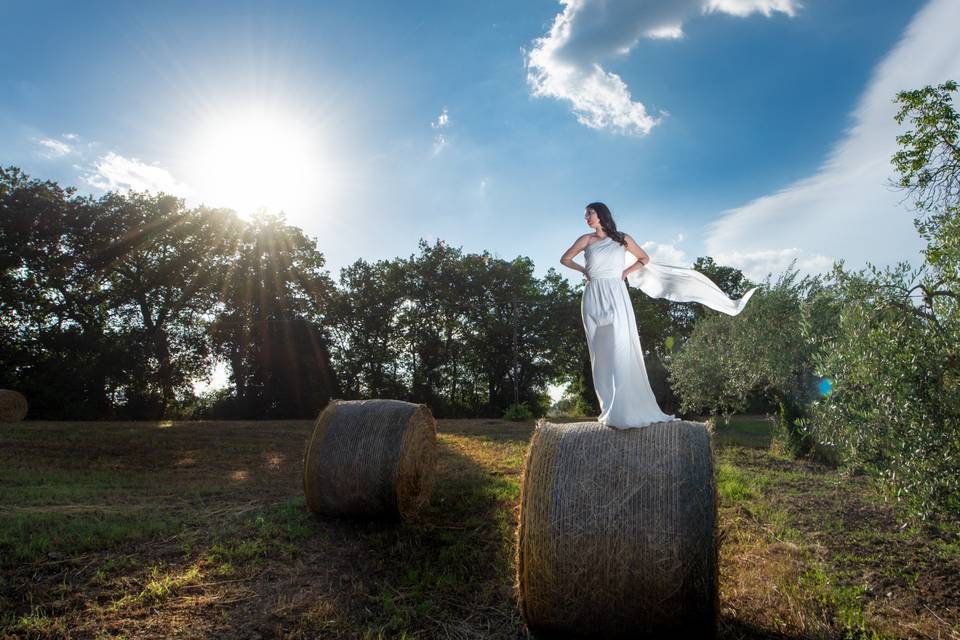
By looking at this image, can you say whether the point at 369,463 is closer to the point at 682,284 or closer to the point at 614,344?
the point at 614,344

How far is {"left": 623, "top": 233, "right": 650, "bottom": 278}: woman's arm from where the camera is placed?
5.87 meters

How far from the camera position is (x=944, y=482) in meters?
4.95

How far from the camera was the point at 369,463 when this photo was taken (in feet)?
25.3

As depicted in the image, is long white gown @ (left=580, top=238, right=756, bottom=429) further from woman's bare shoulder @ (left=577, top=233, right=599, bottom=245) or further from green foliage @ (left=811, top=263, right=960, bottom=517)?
green foliage @ (left=811, top=263, right=960, bottom=517)

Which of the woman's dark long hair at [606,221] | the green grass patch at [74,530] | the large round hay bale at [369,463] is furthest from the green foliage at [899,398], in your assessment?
the green grass patch at [74,530]

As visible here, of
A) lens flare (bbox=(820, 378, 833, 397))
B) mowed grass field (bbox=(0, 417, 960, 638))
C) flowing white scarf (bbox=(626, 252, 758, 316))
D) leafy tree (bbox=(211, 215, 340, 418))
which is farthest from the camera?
leafy tree (bbox=(211, 215, 340, 418))

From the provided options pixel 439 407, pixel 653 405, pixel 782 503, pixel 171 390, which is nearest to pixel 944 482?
pixel 653 405

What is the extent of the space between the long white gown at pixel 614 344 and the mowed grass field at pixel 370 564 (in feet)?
5.85

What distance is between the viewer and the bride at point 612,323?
5113mm

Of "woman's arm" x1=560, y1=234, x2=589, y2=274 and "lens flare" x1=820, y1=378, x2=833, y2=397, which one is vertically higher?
"woman's arm" x1=560, y1=234, x2=589, y2=274

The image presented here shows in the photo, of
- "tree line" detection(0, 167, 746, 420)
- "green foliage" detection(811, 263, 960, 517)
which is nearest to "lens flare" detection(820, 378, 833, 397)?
"green foliage" detection(811, 263, 960, 517)

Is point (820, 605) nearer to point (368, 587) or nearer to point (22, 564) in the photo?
point (368, 587)

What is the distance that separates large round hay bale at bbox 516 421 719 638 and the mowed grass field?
59cm

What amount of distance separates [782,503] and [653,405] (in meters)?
4.32
